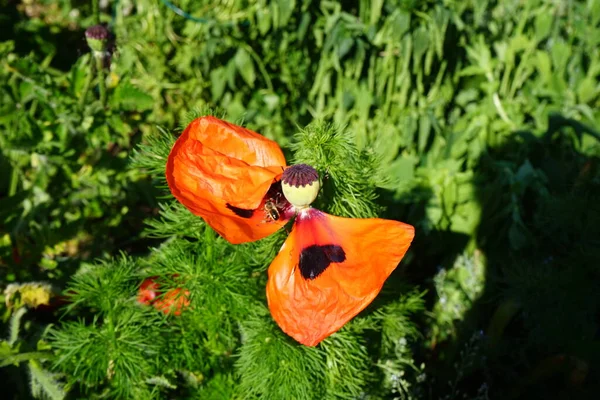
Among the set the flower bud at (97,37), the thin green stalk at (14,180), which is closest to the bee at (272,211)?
the flower bud at (97,37)

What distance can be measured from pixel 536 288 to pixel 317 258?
37.5 inches

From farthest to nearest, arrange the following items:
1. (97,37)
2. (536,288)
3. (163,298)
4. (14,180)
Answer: (14,180) < (536,288) < (97,37) < (163,298)

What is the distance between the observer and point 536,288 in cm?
175

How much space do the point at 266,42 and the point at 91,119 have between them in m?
1.02

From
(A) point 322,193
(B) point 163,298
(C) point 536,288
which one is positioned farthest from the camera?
(C) point 536,288

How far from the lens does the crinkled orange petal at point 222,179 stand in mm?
1011

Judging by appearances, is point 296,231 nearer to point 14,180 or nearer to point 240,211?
point 240,211

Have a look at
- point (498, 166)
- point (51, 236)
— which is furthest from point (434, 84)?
point (51, 236)

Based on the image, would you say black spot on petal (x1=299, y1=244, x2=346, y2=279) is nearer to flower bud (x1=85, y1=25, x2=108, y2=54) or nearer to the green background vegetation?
the green background vegetation

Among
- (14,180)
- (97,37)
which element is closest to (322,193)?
(97,37)

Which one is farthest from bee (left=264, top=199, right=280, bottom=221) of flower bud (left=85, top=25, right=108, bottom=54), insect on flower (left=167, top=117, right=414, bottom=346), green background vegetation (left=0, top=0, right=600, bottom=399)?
flower bud (left=85, top=25, right=108, bottom=54)

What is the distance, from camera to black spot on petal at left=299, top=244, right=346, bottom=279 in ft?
3.37

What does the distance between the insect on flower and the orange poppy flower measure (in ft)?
1.07

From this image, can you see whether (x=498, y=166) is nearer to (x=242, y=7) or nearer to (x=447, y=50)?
(x=447, y=50)
